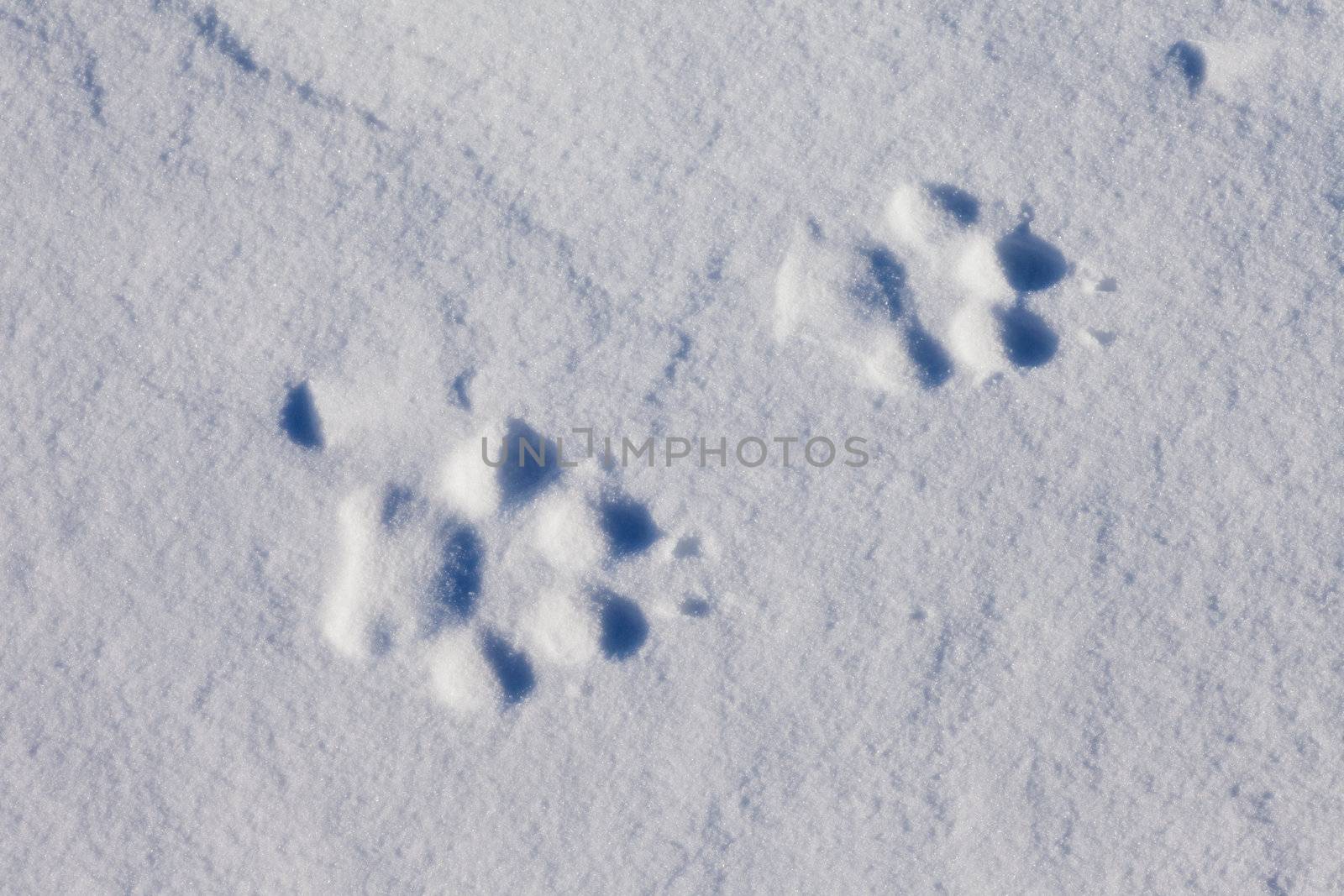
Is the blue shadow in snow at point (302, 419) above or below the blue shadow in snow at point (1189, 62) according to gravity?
below

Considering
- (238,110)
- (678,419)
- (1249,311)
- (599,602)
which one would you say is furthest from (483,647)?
(1249,311)

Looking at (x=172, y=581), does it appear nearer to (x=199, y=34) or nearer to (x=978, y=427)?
(x=199, y=34)

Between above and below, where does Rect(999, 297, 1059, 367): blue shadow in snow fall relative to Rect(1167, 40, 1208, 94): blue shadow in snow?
below

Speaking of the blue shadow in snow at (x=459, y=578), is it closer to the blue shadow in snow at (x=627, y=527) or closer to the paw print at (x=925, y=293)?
the blue shadow in snow at (x=627, y=527)

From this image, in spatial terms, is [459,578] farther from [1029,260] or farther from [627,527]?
[1029,260]

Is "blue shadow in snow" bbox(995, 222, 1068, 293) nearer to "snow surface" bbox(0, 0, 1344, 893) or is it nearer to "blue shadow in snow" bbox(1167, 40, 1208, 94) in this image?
"snow surface" bbox(0, 0, 1344, 893)

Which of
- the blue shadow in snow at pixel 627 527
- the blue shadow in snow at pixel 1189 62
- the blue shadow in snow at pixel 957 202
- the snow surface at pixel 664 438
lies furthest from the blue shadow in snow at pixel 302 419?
the blue shadow in snow at pixel 1189 62

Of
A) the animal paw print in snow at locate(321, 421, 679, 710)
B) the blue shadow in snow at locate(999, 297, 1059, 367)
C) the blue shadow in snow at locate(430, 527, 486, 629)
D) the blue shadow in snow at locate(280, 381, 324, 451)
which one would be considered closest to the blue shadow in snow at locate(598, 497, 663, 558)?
the animal paw print in snow at locate(321, 421, 679, 710)

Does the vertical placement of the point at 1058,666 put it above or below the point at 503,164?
below
